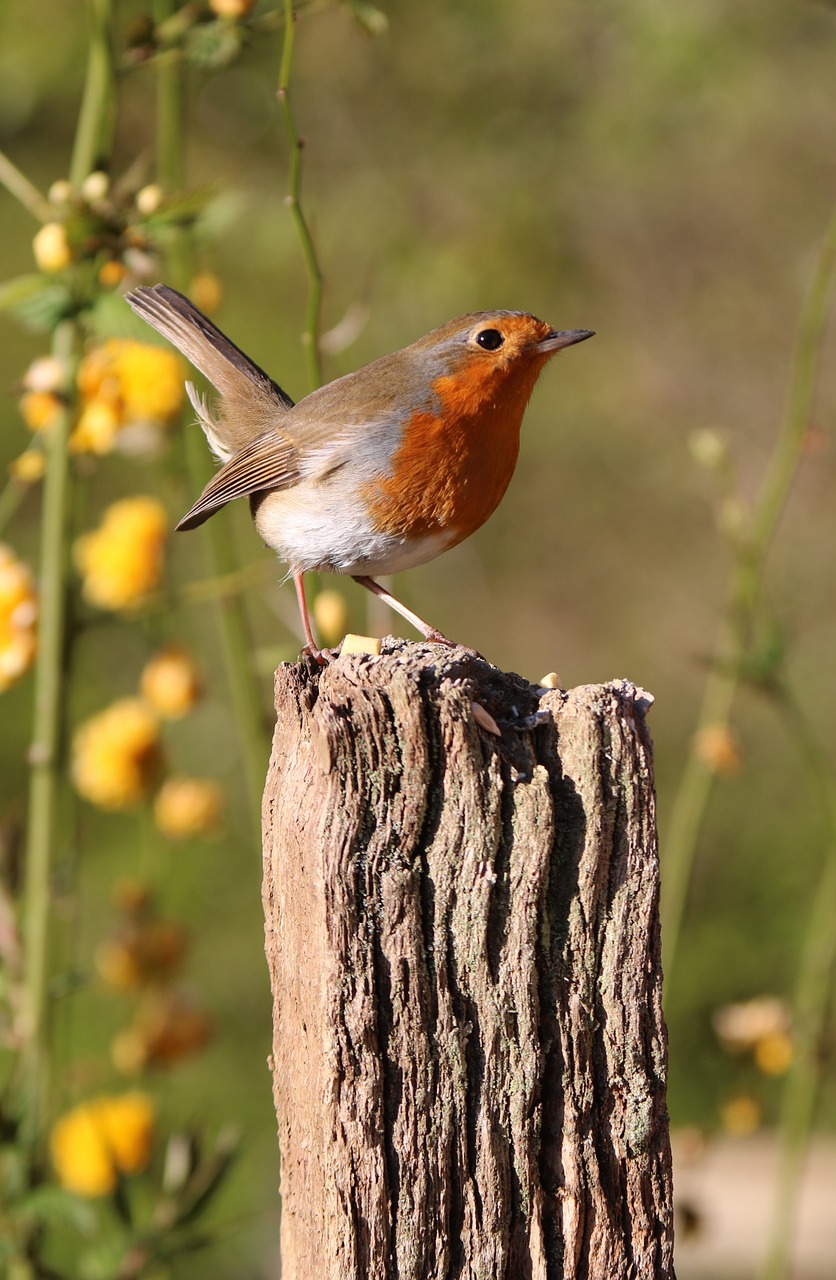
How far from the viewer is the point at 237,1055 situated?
20.9 feet

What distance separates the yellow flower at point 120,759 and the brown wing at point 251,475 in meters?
0.57

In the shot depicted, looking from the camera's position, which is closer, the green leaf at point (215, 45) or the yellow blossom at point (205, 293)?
the green leaf at point (215, 45)

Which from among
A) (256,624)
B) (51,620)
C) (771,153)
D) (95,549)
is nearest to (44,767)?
(51,620)

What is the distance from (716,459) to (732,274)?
5691mm

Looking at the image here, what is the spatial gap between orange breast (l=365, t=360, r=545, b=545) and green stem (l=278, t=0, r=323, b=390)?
26cm

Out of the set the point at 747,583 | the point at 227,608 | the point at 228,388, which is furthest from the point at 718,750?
the point at 228,388

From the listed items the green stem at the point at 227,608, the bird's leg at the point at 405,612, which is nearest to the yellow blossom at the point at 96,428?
the green stem at the point at 227,608

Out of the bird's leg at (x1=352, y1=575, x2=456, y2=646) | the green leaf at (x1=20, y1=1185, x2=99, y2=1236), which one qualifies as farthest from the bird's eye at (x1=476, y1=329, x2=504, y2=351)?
the green leaf at (x1=20, y1=1185, x2=99, y2=1236)

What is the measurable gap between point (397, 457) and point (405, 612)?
0.30m

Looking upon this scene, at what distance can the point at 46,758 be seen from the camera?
9.36 ft

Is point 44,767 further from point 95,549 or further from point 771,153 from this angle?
point 771,153

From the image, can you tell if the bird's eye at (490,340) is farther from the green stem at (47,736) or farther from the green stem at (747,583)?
the green stem at (47,736)

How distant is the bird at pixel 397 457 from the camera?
2.68 m

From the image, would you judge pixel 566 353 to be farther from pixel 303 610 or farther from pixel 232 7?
pixel 232 7
